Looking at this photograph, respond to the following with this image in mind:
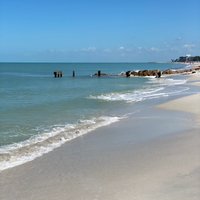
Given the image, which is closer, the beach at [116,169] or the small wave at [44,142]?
the beach at [116,169]

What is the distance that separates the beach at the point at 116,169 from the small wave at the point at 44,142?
14.5 inches

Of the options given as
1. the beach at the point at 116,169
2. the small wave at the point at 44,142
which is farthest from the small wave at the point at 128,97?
the beach at the point at 116,169

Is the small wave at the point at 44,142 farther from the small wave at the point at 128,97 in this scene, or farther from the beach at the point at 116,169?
the small wave at the point at 128,97

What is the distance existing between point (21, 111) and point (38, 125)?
5.60 meters

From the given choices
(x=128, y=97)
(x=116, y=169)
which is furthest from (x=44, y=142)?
(x=128, y=97)

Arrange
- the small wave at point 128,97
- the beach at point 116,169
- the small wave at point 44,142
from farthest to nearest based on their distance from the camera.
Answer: the small wave at point 128,97 < the small wave at point 44,142 < the beach at point 116,169

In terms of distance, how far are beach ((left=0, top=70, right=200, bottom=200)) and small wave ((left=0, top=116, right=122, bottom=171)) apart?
0.37 metres

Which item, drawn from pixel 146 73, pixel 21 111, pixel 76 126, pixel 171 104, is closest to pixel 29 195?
pixel 76 126

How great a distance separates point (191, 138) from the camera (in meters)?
12.4

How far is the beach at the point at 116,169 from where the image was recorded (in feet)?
24.2

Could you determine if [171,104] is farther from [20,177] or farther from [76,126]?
[20,177]

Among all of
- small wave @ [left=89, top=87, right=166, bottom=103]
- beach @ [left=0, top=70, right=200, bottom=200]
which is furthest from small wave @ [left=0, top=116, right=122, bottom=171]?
small wave @ [left=89, top=87, right=166, bottom=103]

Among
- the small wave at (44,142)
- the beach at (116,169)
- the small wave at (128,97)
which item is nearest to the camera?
the beach at (116,169)

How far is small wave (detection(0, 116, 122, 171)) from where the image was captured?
10273 millimetres
